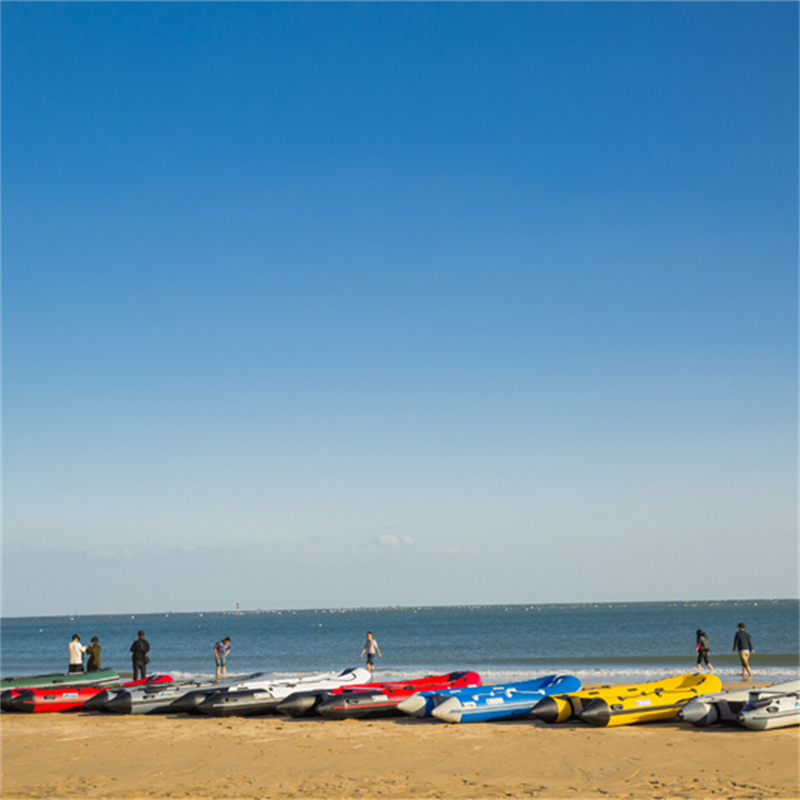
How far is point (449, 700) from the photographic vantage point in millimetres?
14719

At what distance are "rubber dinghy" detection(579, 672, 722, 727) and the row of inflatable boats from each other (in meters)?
0.02

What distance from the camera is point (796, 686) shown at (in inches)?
576

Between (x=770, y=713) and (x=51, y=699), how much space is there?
46.3 ft

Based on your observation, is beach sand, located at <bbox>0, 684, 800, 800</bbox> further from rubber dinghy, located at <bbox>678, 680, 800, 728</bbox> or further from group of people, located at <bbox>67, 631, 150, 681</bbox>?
group of people, located at <bbox>67, 631, 150, 681</bbox>

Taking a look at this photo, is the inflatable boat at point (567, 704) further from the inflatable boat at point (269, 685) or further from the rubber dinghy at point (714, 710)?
the inflatable boat at point (269, 685)

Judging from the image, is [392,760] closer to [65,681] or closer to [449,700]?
[449,700]

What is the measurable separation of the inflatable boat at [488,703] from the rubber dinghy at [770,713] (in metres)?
3.59

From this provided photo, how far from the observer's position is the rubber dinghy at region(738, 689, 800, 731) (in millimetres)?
13227

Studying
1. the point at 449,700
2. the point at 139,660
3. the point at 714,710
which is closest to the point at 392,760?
the point at 449,700

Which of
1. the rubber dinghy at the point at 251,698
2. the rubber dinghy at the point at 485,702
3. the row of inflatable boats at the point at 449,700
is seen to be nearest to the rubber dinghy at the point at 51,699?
the row of inflatable boats at the point at 449,700

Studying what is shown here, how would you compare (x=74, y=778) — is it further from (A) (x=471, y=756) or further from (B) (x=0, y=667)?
(B) (x=0, y=667)

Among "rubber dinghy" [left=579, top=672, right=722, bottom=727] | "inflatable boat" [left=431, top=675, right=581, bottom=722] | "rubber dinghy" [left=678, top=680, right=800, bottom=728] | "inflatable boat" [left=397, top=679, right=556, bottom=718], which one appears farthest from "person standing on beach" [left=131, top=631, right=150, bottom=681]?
"rubber dinghy" [left=678, top=680, right=800, bottom=728]

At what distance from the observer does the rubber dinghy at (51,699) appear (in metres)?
17.3

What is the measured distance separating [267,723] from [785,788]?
29.2 feet
